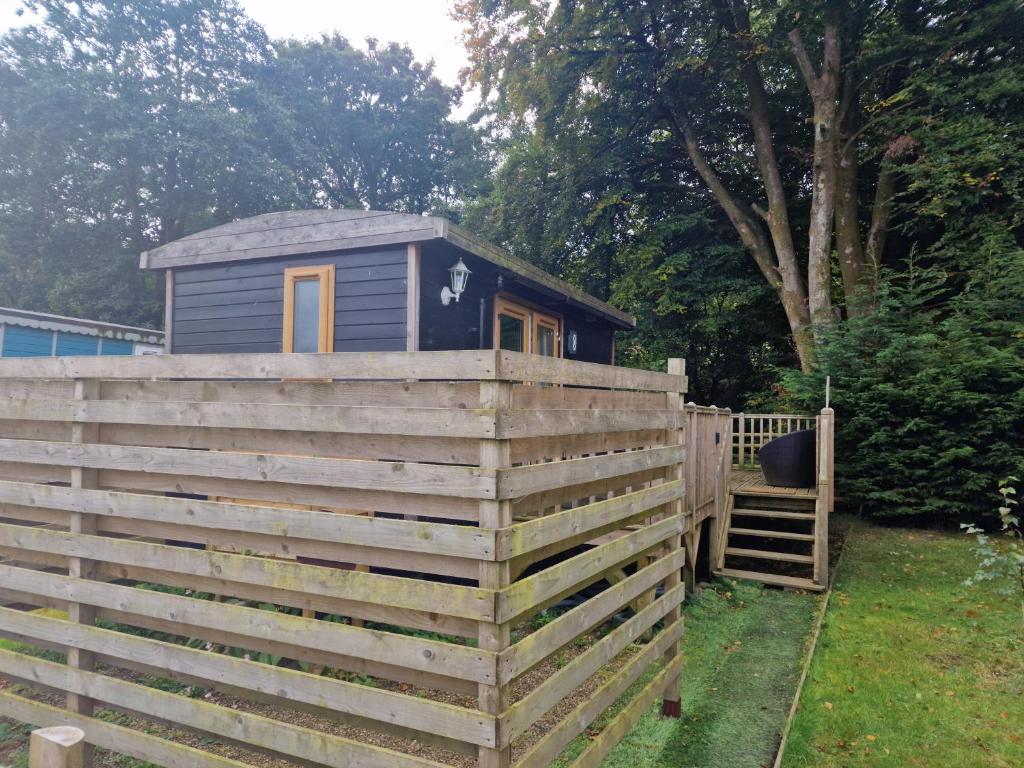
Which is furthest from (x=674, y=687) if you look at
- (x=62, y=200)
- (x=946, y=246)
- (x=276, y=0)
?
(x=276, y=0)

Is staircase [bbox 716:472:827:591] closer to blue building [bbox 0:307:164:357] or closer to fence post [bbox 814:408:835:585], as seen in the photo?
fence post [bbox 814:408:835:585]

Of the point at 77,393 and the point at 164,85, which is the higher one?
the point at 164,85

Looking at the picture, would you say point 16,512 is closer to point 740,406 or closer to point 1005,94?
point 1005,94

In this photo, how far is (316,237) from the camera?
6086 mm

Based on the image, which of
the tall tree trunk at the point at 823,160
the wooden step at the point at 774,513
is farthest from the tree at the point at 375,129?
the wooden step at the point at 774,513

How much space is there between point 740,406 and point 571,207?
23.2 feet

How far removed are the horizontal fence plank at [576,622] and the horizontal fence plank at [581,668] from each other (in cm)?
10

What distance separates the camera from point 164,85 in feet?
66.0

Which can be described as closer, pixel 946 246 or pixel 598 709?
pixel 598 709

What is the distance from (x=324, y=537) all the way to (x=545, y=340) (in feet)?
23.6

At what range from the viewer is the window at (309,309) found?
6148 mm

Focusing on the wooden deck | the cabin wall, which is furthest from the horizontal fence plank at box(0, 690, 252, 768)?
the wooden deck

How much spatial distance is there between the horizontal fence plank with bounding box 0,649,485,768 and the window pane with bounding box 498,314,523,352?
5742mm

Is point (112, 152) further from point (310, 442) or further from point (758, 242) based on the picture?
point (310, 442)
